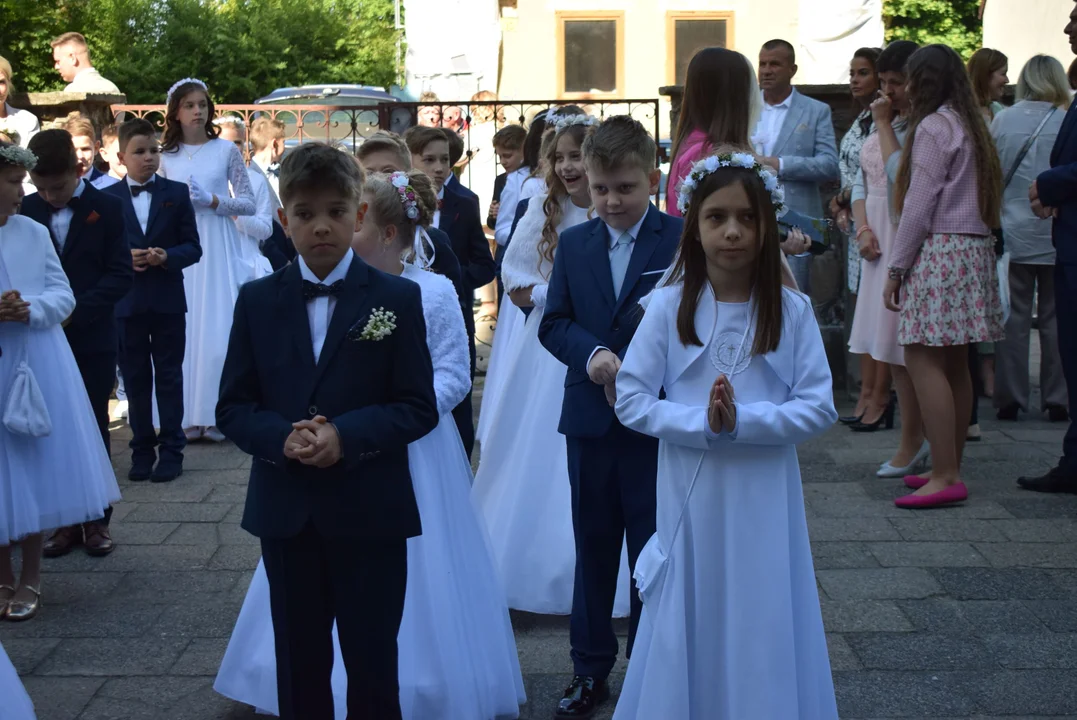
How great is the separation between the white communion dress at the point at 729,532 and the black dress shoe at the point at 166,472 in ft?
15.8

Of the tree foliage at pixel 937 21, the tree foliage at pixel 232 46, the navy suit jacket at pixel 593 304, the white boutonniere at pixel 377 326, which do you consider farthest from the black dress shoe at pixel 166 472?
the tree foliage at pixel 937 21

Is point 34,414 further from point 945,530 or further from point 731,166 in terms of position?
point 945,530

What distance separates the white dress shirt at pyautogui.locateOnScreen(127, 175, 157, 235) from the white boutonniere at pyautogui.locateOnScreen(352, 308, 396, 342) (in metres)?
5.06

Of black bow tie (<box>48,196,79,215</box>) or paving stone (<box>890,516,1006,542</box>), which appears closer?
paving stone (<box>890,516,1006,542</box>)

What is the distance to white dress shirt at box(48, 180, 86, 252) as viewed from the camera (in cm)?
654

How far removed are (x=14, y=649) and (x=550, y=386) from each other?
91.5 inches

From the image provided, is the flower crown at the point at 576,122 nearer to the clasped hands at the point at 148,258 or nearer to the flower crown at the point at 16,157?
the flower crown at the point at 16,157

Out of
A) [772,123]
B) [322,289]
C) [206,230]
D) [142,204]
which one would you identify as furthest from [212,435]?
[322,289]

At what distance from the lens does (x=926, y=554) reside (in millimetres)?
6176

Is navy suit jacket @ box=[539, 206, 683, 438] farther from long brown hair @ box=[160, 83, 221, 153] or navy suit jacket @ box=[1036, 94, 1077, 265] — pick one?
long brown hair @ box=[160, 83, 221, 153]

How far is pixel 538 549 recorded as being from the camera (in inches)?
213

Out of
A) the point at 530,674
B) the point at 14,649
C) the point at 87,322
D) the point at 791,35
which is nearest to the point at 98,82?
the point at 87,322

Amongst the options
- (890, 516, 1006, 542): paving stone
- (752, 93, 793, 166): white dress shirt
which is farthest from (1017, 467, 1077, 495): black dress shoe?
(752, 93, 793, 166): white dress shirt

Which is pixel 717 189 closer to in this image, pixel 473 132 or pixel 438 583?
pixel 438 583
